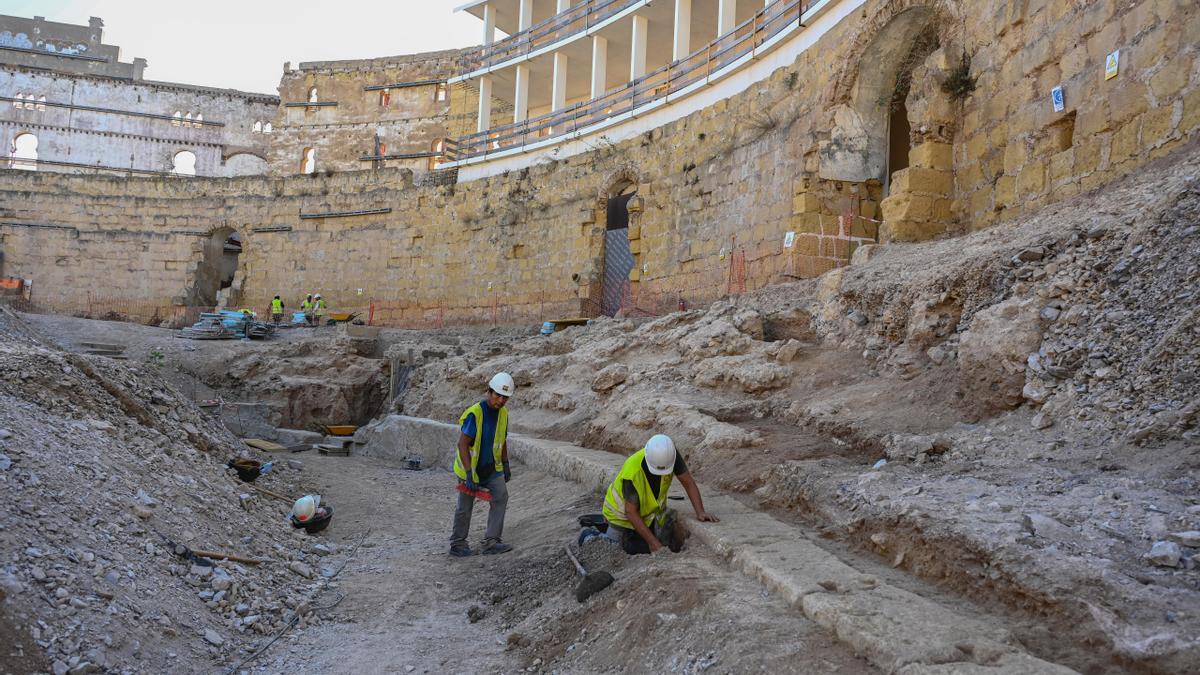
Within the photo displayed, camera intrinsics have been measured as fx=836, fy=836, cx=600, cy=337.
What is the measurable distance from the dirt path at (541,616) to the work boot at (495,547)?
0.11 m

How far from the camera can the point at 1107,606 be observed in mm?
2955

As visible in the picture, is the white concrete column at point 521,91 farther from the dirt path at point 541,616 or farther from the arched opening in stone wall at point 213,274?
the dirt path at point 541,616

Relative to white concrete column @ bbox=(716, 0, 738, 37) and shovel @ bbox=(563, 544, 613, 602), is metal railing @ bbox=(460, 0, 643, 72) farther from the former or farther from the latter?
shovel @ bbox=(563, 544, 613, 602)

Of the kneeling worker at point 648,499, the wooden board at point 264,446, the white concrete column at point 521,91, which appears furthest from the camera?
the white concrete column at point 521,91

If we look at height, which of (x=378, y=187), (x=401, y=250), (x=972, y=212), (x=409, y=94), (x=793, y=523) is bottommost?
(x=793, y=523)

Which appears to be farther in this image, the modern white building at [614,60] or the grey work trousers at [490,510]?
the modern white building at [614,60]

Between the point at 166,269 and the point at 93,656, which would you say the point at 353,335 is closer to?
the point at 166,269

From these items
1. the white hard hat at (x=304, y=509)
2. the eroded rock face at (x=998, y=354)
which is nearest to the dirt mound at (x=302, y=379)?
the white hard hat at (x=304, y=509)

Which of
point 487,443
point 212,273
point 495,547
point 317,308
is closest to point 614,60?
point 317,308

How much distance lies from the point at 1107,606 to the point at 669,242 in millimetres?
12487

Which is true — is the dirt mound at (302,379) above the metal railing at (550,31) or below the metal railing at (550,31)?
below

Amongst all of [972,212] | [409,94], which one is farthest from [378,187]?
[972,212]

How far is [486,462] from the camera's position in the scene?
6.61 metres

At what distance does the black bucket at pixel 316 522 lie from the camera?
714 centimetres
